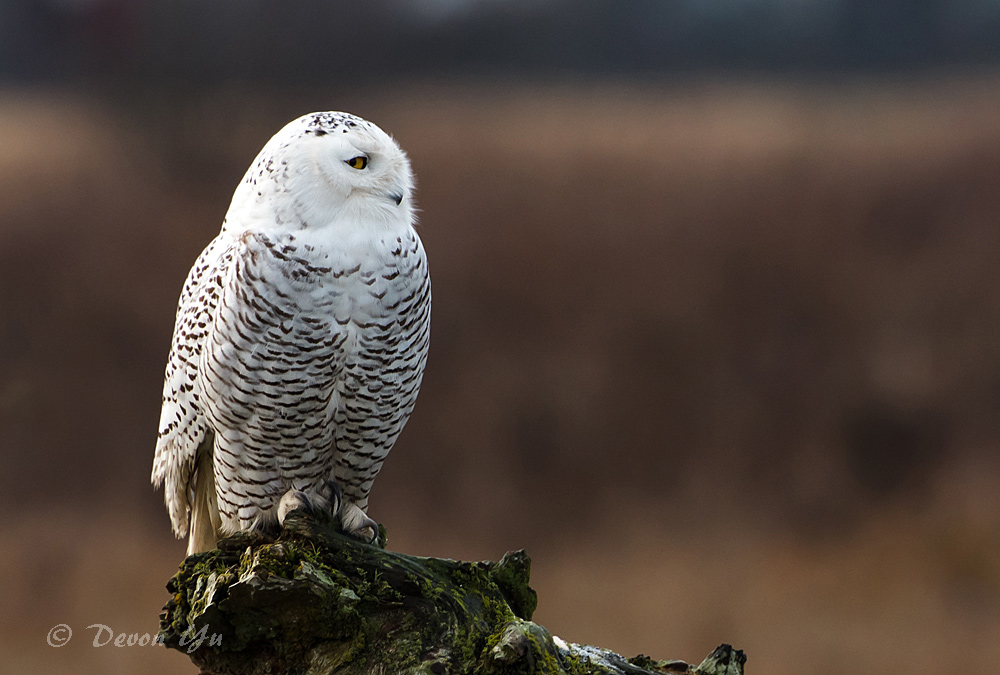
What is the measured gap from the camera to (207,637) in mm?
1409

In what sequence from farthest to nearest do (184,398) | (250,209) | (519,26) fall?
(519,26) → (184,398) → (250,209)

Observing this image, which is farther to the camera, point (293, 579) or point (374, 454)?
point (374, 454)

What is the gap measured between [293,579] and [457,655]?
28cm

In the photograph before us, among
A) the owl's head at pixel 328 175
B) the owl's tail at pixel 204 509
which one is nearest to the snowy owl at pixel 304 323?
the owl's head at pixel 328 175

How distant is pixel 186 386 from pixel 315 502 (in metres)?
Answer: 0.32

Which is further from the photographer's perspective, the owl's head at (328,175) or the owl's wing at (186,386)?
the owl's wing at (186,386)

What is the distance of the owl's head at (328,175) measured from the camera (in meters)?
1.44

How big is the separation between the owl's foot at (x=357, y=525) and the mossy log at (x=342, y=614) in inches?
7.1

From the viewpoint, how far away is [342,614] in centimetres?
142

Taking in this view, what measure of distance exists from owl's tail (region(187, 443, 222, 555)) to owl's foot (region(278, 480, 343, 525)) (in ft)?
0.75

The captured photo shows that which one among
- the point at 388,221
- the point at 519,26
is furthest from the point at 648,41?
the point at 388,221

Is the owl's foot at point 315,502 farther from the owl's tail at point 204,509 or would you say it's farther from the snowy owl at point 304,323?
the owl's tail at point 204,509

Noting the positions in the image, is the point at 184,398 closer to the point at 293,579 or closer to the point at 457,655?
the point at 293,579

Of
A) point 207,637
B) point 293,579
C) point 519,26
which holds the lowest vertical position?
point 207,637
